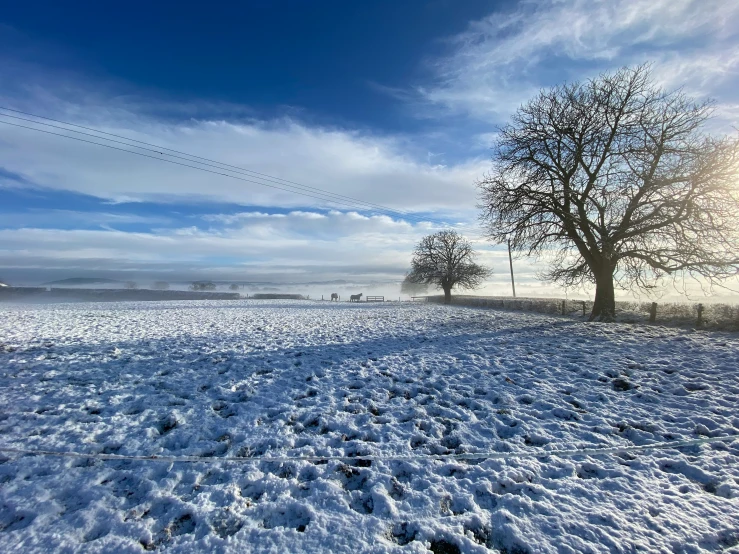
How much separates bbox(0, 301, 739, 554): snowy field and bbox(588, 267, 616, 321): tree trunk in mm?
7591

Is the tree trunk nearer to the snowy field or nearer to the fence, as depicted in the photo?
the fence

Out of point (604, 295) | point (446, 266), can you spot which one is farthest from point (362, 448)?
point (446, 266)

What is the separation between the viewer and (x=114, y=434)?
5.28m

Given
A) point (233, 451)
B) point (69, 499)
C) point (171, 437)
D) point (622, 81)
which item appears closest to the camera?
point (69, 499)

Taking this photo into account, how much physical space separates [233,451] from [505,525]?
3577 mm

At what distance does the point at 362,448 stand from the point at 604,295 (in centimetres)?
1721

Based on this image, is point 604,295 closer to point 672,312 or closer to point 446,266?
point 672,312

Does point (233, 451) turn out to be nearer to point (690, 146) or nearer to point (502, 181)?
point (502, 181)

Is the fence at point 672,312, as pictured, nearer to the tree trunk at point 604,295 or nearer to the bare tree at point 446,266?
the tree trunk at point 604,295

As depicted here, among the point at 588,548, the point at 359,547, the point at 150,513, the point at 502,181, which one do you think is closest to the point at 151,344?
the point at 150,513

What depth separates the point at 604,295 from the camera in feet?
57.4

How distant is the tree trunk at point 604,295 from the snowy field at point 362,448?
759 centimetres

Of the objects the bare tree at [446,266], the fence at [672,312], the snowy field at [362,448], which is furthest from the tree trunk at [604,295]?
the bare tree at [446,266]

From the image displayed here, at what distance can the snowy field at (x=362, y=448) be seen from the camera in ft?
11.5
